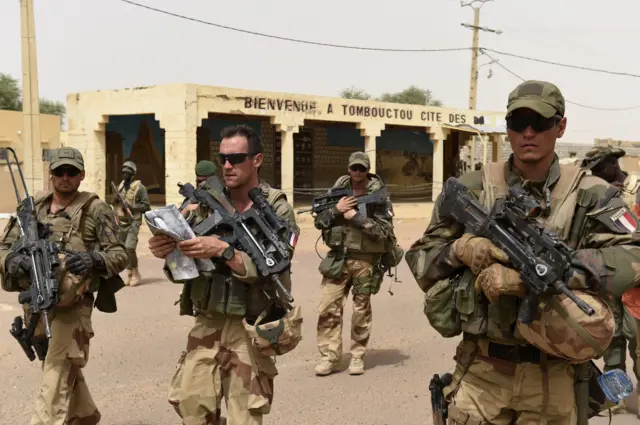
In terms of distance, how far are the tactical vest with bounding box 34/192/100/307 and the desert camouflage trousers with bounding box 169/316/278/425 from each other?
933 millimetres

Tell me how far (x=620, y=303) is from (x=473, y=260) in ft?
8.19

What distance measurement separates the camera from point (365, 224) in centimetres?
628

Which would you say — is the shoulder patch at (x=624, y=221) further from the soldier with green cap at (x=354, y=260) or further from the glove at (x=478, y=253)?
the soldier with green cap at (x=354, y=260)

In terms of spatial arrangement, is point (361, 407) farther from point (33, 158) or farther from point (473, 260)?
point (33, 158)

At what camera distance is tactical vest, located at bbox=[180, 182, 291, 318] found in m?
3.61

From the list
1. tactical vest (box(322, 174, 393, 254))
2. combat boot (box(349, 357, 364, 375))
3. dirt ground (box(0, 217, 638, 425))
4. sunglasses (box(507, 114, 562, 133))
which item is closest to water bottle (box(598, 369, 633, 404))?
sunglasses (box(507, 114, 562, 133))

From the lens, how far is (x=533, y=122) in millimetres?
2787

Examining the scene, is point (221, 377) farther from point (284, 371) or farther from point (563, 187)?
point (284, 371)

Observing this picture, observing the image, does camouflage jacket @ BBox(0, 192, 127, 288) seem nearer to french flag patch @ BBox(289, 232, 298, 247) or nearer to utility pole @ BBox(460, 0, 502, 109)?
french flag patch @ BBox(289, 232, 298, 247)

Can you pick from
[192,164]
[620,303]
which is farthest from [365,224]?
[192,164]

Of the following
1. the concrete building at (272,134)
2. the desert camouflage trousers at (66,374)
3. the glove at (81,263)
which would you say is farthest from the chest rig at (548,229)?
the concrete building at (272,134)

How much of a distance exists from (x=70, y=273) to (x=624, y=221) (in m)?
3.11

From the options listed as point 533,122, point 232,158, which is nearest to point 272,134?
point 232,158

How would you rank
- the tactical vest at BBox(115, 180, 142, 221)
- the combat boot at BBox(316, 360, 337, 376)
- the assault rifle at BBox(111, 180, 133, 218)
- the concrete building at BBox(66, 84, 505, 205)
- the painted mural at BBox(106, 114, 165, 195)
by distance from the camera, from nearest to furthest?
1. the combat boot at BBox(316, 360, 337, 376)
2. the assault rifle at BBox(111, 180, 133, 218)
3. the tactical vest at BBox(115, 180, 142, 221)
4. the concrete building at BBox(66, 84, 505, 205)
5. the painted mural at BBox(106, 114, 165, 195)
